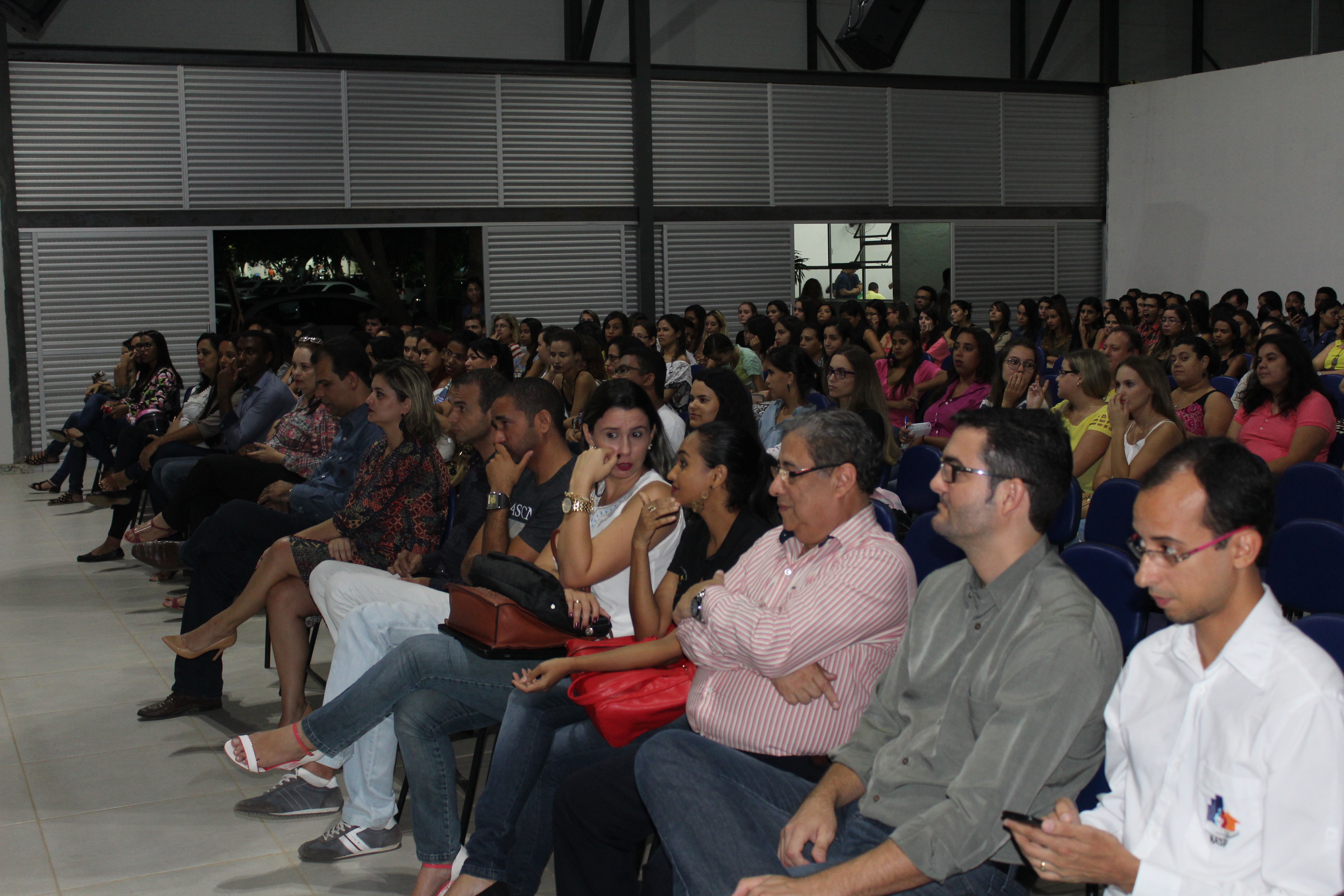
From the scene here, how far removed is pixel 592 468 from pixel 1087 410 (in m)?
2.83

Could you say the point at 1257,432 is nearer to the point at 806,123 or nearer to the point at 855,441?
the point at 855,441

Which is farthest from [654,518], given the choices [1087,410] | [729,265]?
[729,265]

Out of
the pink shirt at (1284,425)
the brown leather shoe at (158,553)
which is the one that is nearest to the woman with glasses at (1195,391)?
the pink shirt at (1284,425)

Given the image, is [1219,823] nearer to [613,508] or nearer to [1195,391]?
[613,508]

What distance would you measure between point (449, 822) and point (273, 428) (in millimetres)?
3524

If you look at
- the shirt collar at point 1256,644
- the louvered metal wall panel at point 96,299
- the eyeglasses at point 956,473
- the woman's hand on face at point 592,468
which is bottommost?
the shirt collar at point 1256,644

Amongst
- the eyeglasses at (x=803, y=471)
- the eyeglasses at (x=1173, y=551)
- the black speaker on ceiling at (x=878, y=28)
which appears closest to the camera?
the eyeglasses at (x=1173, y=551)

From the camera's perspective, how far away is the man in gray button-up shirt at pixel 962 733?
75.2 inches

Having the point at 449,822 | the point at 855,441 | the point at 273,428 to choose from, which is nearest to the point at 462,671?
the point at 449,822

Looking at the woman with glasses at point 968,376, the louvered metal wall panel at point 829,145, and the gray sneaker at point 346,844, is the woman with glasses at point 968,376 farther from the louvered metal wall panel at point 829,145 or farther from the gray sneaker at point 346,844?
the louvered metal wall panel at point 829,145

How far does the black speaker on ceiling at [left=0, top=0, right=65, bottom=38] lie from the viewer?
Answer: 278 inches

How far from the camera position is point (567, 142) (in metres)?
12.1

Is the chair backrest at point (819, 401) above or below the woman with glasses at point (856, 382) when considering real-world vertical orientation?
below

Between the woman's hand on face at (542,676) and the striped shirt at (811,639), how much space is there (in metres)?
0.42
